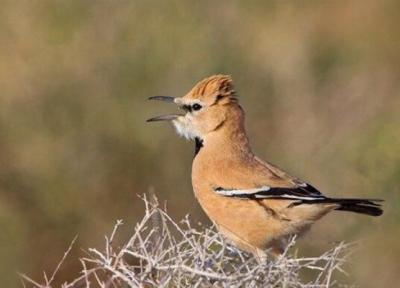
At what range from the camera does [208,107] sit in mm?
7844

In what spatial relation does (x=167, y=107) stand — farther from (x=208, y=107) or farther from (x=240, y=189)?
(x=240, y=189)

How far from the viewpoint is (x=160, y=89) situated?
11.6m

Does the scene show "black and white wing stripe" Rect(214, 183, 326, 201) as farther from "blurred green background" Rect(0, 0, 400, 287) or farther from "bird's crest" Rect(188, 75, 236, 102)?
"blurred green background" Rect(0, 0, 400, 287)

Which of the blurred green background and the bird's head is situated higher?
the bird's head

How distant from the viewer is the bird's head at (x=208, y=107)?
7.79 metres

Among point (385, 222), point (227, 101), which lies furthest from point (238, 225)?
point (385, 222)

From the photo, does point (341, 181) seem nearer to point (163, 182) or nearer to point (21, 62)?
point (163, 182)

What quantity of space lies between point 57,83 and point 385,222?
3.09m

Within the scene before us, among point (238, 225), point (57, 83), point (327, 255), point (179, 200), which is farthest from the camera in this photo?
point (57, 83)

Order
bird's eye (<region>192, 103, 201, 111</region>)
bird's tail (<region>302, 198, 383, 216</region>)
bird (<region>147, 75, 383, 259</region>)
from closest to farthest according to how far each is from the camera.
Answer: bird's tail (<region>302, 198, 383, 216</region>), bird (<region>147, 75, 383, 259</region>), bird's eye (<region>192, 103, 201, 111</region>)

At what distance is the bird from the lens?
7.30 metres

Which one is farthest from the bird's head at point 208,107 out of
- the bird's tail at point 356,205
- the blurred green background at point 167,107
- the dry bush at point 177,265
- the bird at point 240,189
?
the dry bush at point 177,265

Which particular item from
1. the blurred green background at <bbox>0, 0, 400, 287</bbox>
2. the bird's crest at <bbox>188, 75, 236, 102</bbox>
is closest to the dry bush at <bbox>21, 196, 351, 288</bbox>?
the bird's crest at <bbox>188, 75, 236, 102</bbox>

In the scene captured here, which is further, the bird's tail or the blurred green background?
the blurred green background
